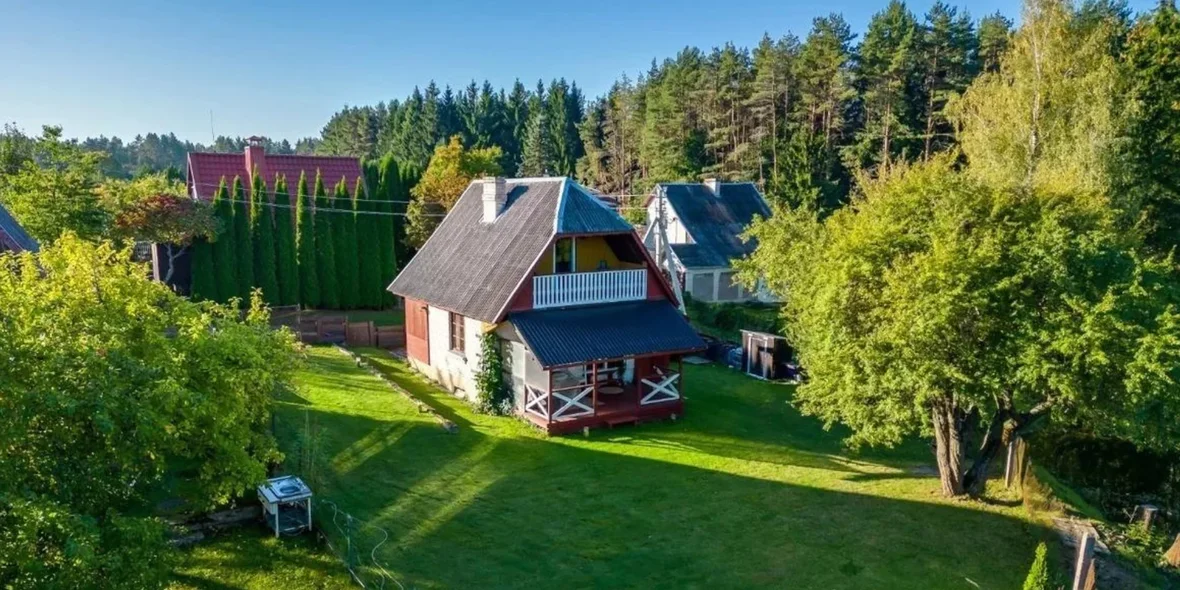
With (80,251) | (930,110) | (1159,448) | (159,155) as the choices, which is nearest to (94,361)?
(80,251)

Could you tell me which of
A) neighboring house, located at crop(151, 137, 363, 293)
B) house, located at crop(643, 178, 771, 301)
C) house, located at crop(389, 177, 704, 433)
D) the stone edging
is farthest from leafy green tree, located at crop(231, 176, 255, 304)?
house, located at crop(643, 178, 771, 301)

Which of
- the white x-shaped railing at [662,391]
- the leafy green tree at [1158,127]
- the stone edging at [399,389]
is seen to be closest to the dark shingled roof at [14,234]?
the stone edging at [399,389]

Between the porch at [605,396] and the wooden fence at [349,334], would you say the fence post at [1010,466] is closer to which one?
the porch at [605,396]

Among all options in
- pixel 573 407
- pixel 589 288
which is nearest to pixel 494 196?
pixel 589 288

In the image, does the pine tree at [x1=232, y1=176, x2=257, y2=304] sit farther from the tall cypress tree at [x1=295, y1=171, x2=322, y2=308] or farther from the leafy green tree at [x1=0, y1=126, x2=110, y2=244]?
the leafy green tree at [x1=0, y1=126, x2=110, y2=244]

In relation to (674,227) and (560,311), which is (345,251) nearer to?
(674,227)

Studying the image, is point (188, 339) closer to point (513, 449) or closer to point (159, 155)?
point (513, 449)
